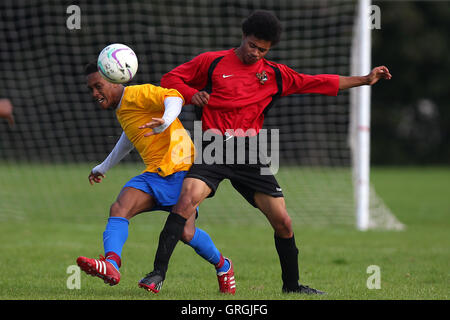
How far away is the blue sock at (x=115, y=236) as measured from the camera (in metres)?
4.95

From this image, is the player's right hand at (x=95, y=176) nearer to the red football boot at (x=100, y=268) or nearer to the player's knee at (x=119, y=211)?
the player's knee at (x=119, y=211)

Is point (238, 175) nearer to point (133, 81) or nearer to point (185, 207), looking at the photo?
point (185, 207)

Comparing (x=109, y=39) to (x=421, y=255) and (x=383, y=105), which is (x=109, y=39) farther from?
(x=383, y=105)

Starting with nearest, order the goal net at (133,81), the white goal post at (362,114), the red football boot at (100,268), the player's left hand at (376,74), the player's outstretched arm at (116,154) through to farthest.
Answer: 1. the red football boot at (100,268)
2. the player's left hand at (376,74)
3. the player's outstretched arm at (116,154)
4. the white goal post at (362,114)
5. the goal net at (133,81)

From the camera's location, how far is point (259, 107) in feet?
17.2

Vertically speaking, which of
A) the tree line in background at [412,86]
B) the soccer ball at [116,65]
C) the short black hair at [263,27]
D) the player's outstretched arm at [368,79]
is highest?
the short black hair at [263,27]

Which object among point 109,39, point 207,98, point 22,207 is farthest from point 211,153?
point 109,39

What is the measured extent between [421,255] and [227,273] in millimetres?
3481

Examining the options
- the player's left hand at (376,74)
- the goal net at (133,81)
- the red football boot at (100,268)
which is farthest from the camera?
the goal net at (133,81)

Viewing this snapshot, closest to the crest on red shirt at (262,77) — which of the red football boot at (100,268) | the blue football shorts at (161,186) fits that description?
the blue football shorts at (161,186)

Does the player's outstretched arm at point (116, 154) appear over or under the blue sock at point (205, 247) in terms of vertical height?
over

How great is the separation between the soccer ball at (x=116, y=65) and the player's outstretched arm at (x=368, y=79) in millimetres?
1588

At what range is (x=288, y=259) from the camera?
5352mm

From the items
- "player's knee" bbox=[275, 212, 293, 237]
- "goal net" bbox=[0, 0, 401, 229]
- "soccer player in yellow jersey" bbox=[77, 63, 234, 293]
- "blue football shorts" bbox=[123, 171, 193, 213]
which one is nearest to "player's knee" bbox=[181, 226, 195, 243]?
"soccer player in yellow jersey" bbox=[77, 63, 234, 293]
